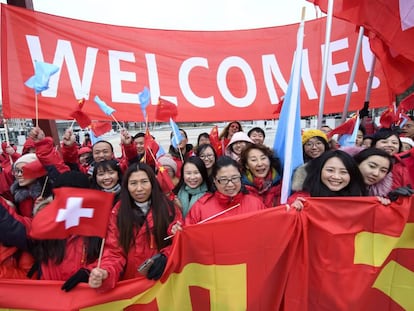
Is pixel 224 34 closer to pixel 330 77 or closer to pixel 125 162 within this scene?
pixel 330 77

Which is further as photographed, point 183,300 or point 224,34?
point 224,34

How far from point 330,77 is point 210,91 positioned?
206 centimetres

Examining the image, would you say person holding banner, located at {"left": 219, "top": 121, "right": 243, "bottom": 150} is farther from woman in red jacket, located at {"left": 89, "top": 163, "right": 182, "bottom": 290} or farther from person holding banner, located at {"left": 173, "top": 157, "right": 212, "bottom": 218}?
woman in red jacket, located at {"left": 89, "top": 163, "right": 182, "bottom": 290}

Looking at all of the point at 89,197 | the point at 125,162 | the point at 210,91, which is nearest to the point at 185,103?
the point at 210,91

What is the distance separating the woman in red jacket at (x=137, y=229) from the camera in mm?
1802

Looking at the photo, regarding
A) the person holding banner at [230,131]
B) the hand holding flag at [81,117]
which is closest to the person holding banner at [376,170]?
the person holding banner at [230,131]

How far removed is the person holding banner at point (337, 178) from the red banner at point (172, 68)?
220 cm

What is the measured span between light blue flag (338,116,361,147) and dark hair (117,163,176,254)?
2762mm

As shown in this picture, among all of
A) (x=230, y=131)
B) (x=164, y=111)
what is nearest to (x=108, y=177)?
(x=164, y=111)

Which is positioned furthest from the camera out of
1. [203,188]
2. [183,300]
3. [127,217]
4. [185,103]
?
[185,103]

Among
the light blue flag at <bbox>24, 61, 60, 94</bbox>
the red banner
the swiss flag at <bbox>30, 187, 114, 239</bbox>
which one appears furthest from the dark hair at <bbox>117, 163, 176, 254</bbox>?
the red banner

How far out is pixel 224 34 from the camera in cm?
445

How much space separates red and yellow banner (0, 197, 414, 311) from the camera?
190cm

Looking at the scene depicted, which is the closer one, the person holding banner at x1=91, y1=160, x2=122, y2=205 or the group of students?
the group of students
